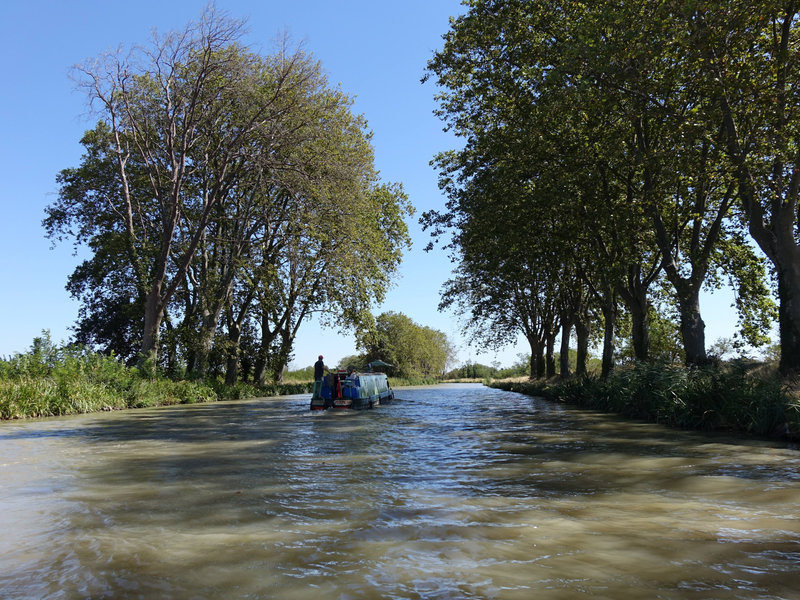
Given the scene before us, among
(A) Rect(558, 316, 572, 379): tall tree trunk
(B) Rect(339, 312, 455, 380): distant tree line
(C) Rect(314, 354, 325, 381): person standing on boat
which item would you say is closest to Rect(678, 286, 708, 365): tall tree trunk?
(C) Rect(314, 354, 325, 381): person standing on boat

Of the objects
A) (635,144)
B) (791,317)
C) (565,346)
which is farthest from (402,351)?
(791,317)

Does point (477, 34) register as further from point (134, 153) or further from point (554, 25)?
point (134, 153)

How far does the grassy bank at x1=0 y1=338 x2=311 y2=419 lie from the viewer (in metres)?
17.4

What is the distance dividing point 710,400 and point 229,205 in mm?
28269

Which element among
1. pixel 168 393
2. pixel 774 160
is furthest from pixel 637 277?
pixel 168 393

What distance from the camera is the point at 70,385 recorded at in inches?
765

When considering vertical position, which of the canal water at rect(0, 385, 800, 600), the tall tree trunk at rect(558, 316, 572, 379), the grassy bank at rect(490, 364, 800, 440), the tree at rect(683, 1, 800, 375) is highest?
the tree at rect(683, 1, 800, 375)

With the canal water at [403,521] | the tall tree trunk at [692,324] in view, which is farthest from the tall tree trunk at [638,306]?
the canal water at [403,521]

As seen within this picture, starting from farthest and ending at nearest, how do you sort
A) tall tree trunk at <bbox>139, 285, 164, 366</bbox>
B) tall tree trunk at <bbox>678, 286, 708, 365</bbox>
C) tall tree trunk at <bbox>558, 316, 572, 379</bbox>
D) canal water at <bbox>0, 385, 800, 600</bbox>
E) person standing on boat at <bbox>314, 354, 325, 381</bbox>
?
tall tree trunk at <bbox>558, 316, 572, 379</bbox>
tall tree trunk at <bbox>139, 285, 164, 366</bbox>
person standing on boat at <bbox>314, 354, 325, 381</bbox>
tall tree trunk at <bbox>678, 286, 708, 365</bbox>
canal water at <bbox>0, 385, 800, 600</bbox>

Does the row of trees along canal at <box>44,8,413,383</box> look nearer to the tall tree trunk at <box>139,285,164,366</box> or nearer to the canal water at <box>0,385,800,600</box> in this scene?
the tall tree trunk at <box>139,285,164,366</box>

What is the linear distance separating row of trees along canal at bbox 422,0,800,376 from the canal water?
839 centimetres

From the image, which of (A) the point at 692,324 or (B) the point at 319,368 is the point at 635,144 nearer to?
(A) the point at 692,324

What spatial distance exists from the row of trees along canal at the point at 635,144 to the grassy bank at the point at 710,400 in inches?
90.2

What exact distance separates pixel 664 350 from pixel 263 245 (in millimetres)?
32492
